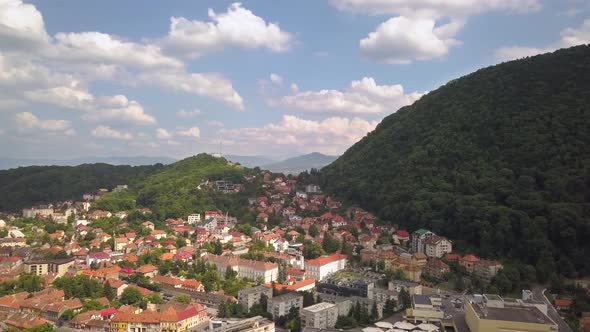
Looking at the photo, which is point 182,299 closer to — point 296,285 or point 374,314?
point 296,285

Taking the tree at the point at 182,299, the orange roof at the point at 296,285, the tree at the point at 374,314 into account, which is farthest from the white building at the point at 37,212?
the tree at the point at 374,314

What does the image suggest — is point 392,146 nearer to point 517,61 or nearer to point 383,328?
point 517,61

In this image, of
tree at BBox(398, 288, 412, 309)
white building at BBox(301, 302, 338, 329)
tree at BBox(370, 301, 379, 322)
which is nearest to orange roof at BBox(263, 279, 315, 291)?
white building at BBox(301, 302, 338, 329)

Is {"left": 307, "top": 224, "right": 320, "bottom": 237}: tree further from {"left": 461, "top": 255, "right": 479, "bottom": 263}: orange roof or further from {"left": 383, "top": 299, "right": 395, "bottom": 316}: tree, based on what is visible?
{"left": 383, "top": 299, "right": 395, "bottom": 316}: tree

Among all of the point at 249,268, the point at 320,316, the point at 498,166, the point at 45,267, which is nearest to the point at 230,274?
the point at 249,268

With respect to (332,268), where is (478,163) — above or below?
above

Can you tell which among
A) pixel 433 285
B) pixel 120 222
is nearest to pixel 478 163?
pixel 433 285
